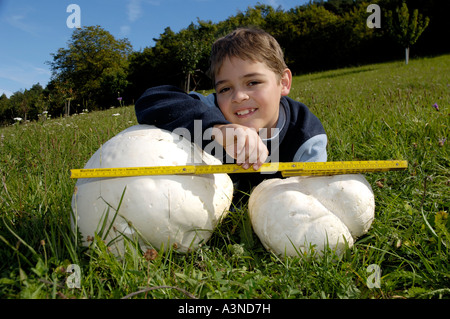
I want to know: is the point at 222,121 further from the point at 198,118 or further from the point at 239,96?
the point at 239,96

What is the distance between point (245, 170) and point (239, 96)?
2.45ft

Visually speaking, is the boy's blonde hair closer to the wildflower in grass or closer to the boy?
the boy

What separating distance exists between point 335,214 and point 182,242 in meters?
0.97

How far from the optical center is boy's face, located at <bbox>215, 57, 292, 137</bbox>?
8.52 ft

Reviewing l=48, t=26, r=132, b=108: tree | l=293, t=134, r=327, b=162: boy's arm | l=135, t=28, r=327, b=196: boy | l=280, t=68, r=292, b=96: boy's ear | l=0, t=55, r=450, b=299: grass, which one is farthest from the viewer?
l=48, t=26, r=132, b=108: tree

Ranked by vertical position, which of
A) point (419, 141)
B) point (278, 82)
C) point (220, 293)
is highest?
point (278, 82)

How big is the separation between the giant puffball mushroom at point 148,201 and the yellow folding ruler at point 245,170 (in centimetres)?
4

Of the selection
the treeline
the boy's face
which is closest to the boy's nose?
the boy's face

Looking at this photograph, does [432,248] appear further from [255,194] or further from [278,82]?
[278,82]

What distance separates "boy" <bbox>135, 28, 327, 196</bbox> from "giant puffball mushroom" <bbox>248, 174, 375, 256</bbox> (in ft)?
0.94

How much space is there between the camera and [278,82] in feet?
9.41

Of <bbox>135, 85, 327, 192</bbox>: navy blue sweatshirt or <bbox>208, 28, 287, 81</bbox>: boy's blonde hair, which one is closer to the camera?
<bbox>135, 85, 327, 192</bbox>: navy blue sweatshirt

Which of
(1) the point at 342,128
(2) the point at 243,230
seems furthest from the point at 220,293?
(1) the point at 342,128
